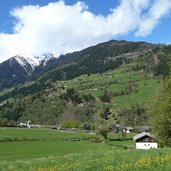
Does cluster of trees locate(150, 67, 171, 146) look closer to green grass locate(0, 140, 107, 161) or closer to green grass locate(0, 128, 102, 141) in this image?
green grass locate(0, 140, 107, 161)

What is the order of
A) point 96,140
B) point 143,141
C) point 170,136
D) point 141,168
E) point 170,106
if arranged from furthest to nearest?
point 96,140 < point 143,141 < point 170,136 < point 170,106 < point 141,168

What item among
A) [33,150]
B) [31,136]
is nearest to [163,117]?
[33,150]

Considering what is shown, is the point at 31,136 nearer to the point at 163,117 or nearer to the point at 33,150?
the point at 33,150

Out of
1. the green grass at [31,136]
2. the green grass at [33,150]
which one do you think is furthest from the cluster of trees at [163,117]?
the green grass at [31,136]

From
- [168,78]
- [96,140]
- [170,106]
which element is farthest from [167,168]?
[96,140]

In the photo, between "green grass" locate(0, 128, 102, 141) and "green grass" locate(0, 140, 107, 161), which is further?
"green grass" locate(0, 128, 102, 141)

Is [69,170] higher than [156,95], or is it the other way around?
[156,95]

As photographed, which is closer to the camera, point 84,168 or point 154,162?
point 154,162

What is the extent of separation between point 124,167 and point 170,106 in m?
39.6

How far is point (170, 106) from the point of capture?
180ft

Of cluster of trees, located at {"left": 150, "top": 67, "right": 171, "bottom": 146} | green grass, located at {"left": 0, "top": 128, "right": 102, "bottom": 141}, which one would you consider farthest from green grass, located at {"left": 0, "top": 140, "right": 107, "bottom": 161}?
green grass, located at {"left": 0, "top": 128, "right": 102, "bottom": 141}

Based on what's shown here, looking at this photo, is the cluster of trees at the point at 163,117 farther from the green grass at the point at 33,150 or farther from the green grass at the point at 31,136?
the green grass at the point at 31,136

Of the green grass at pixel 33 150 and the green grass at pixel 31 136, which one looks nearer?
the green grass at pixel 33 150

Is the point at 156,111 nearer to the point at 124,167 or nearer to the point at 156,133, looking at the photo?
the point at 156,133
